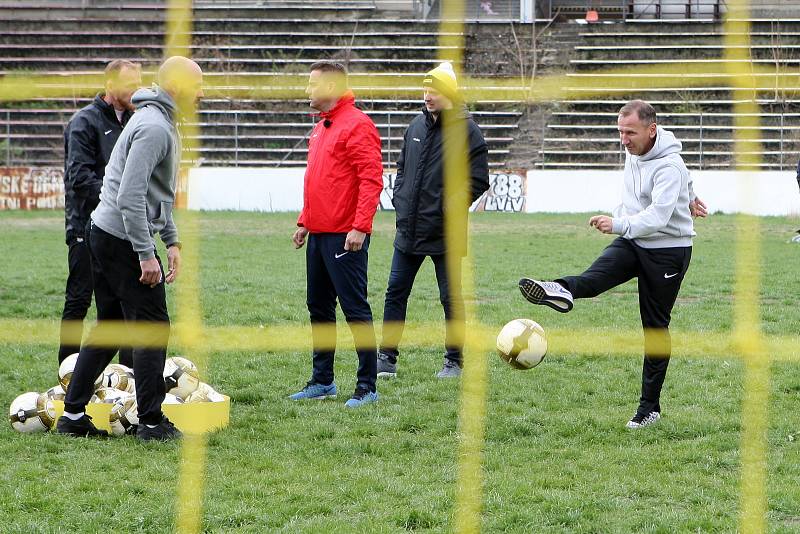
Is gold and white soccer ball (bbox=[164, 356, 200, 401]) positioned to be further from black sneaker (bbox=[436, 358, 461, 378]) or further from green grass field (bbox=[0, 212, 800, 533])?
black sneaker (bbox=[436, 358, 461, 378])

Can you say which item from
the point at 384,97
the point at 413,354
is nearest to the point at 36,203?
the point at 384,97

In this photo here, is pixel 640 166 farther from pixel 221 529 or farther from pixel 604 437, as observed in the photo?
pixel 221 529

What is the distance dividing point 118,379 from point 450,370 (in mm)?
2024

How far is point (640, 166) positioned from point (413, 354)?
255 cm

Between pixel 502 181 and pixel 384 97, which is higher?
pixel 384 97

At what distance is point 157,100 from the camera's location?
4789 mm

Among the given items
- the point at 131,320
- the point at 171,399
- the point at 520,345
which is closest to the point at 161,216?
the point at 131,320

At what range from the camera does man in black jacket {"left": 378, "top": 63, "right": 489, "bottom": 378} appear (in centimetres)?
637

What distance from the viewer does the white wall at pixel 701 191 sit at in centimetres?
1967

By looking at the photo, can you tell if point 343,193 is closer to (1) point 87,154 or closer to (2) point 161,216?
(2) point 161,216

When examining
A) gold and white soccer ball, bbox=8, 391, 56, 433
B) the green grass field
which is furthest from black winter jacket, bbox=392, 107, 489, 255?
gold and white soccer ball, bbox=8, 391, 56, 433

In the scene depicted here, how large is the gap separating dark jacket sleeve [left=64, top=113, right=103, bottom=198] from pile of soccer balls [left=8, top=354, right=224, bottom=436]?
86cm

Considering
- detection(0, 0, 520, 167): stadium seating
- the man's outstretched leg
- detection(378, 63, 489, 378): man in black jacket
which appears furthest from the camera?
detection(0, 0, 520, 167): stadium seating

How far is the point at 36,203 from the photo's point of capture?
21.4 meters
